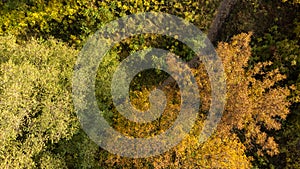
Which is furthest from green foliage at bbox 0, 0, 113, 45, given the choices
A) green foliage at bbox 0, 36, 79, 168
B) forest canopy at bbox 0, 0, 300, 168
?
green foliage at bbox 0, 36, 79, 168

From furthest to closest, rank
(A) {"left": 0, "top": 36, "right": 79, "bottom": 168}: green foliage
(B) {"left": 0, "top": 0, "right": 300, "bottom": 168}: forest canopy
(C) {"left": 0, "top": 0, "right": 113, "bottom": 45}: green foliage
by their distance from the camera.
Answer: (C) {"left": 0, "top": 0, "right": 113, "bottom": 45}: green foliage
(B) {"left": 0, "top": 0, "right": 300, "bottom": 168}: forest canopy
(A) {"left": 0, "top": 36, "right": 79, "bottom": 168}: green foliage

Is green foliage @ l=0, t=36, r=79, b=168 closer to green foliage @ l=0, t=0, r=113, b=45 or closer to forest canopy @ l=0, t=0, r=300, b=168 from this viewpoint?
forest canopy @ l=0, t=0, r=300, b=168

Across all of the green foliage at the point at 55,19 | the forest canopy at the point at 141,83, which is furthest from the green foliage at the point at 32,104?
the green foliage at the point at 55,19

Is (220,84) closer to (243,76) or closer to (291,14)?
(243,76)

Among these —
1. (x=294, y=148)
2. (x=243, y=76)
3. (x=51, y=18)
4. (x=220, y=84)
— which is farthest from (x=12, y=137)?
(x=294, y=148)

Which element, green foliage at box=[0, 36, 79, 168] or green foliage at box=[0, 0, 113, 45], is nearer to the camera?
green foliage at box=[0, 36, 79, 168]

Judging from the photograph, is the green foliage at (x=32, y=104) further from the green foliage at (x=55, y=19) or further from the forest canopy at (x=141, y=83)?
the green foliage at (x=55, y=19)

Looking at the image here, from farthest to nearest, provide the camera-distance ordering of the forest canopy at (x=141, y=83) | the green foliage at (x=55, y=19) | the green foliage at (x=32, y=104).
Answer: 1. the green foliage at (x=55, y=19)
2. the forest canopy at (x=141, y=83)
3. the green foliage at (x=32, y=104)

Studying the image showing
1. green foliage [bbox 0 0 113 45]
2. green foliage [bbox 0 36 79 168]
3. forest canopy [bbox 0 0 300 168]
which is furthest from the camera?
green foliage [bbox 0 0 113 45]

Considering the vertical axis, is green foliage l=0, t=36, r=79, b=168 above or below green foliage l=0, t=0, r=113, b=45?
below

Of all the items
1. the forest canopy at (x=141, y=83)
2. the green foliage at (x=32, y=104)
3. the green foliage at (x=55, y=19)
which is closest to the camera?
→ the green foliage at (x=32, y=104)

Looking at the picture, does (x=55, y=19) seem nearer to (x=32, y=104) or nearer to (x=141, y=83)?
(x=141, y=83)
